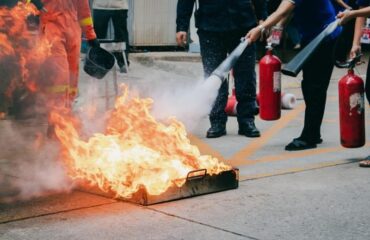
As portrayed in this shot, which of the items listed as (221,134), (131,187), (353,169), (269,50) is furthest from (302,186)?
(221,134)

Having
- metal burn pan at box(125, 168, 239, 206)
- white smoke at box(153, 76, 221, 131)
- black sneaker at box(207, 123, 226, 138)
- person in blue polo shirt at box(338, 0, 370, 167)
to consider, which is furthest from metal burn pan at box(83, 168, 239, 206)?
black sneaker at box(207, 123, 226, 138)

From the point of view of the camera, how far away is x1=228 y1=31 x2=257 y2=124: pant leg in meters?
8.03

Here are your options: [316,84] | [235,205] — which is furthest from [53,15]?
[235,205]

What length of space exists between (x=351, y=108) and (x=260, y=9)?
85.5 inches

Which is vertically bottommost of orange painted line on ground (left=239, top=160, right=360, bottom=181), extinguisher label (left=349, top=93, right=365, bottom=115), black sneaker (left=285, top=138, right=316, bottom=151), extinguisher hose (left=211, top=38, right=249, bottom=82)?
black sneaker (left=285, top=138, right=316, bottom=151)

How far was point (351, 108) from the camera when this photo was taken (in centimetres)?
642

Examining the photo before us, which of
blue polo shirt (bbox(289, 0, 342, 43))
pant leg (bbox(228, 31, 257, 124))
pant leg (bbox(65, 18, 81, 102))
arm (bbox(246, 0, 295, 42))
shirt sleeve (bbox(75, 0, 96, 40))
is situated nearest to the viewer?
arm (bbox(246, 0, 295, 42))

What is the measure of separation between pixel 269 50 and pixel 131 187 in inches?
103

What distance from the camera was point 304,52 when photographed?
687cm

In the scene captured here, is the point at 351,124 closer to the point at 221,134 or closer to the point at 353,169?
the point at 353,169

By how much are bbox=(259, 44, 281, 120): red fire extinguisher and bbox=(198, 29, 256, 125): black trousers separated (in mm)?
791

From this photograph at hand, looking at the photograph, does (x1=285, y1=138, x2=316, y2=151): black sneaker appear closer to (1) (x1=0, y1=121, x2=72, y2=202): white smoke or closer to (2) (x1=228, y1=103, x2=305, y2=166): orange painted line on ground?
(2) (x1=228, y1=103, x2=305, y2=166): orange painted line on ground

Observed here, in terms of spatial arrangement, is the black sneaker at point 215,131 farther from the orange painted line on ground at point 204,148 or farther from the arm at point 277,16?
the arm at point 277,16

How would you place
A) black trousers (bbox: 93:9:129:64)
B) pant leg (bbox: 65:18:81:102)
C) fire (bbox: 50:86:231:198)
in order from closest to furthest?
fire (bbox: 50:86:231:198), pant leg (bbox: 65:18:81:102), black trousers (bbox: 93:9:129:64)
